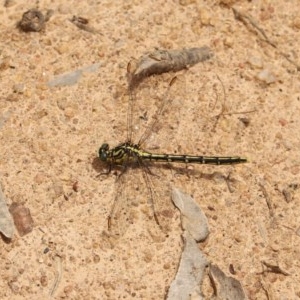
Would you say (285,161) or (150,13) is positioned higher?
(150,13)

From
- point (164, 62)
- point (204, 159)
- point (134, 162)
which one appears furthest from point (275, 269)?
point (164, 62)

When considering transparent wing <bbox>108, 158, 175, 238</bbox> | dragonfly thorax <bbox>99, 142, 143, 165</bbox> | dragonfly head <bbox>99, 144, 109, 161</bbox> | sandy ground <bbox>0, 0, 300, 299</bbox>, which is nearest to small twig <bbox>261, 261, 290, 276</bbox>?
sandy ground <bbox>0, 0, 300, 299</bbox>

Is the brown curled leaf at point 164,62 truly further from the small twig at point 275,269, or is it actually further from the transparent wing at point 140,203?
the small twig at point 275,269

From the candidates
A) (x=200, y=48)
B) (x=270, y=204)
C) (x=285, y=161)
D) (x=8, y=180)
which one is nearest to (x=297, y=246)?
(x=270, y=204)

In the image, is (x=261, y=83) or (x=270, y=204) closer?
(x=270, y=204)

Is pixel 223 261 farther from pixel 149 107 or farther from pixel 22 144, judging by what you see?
pixel 22 144

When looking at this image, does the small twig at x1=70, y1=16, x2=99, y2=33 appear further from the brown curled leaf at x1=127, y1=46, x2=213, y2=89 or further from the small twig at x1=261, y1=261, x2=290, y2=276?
the small twig at x1=261, y1=261, x2=290, y2=276

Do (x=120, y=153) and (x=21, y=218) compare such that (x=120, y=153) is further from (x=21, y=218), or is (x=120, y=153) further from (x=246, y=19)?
(x=246, y=19)
